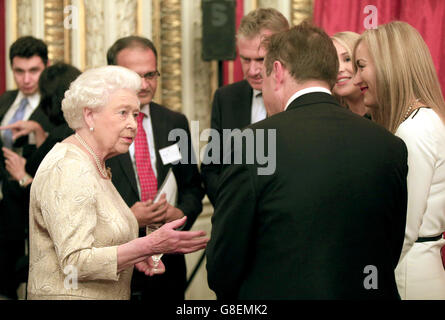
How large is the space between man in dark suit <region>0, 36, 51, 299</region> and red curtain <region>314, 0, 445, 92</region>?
1.93m

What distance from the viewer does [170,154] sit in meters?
3.14

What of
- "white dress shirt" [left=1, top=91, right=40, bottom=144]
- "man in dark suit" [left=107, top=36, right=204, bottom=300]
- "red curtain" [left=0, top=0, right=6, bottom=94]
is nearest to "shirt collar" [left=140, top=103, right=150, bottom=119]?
"man in dark suit" [left=107, top=36, right=204, bottom=300]

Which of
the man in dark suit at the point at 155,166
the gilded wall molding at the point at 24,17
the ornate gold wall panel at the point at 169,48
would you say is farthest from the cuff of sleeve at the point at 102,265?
the gilded wall molding at the point at 24,17

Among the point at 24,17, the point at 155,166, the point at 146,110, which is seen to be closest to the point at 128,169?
the point at 155,166

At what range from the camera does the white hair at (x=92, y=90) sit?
7.54 ft

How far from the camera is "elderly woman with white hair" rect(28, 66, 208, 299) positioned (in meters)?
2.06

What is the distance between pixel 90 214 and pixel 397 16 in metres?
2.60

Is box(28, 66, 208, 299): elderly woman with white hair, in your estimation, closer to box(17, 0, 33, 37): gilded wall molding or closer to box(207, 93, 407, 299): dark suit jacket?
box(207, 93, 407, 299): dark suit jacket

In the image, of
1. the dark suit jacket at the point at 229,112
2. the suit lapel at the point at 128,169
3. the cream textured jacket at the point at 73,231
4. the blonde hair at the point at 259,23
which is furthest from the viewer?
the dark suit jacket at the point at 229,112

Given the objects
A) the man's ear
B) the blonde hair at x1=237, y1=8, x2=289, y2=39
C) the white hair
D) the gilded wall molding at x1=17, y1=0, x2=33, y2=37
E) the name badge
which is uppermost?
the gilded wall molding at x1=17, y1=0, x2=33, y2=37

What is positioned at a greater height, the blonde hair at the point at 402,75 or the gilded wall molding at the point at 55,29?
the gilded wall molding at the point at 55,29

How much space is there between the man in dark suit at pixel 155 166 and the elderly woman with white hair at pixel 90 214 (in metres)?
0.60

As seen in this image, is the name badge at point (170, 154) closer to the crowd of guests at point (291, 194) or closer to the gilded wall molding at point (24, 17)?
the crowd of guests at point (291, 194)
